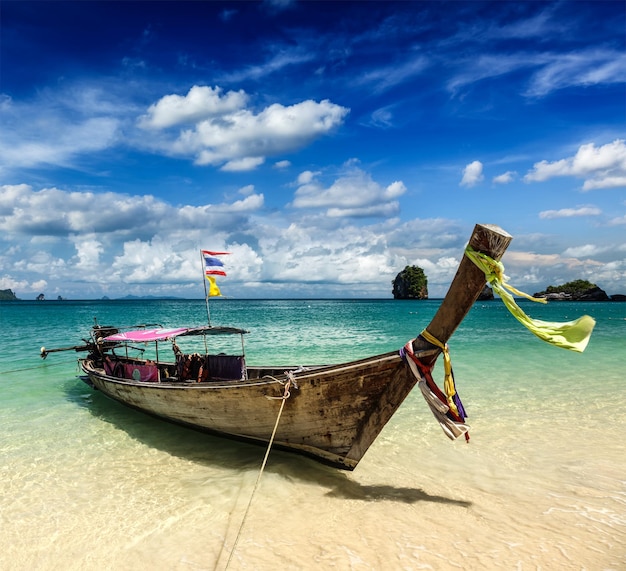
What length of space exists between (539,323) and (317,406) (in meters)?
3.69

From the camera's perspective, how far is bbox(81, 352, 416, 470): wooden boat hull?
6676 millimetres

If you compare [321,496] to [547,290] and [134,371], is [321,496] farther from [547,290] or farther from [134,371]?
[547,290]

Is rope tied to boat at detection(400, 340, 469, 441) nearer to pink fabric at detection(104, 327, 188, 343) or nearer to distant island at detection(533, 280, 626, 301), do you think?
pink fabric at detection(104, 327, 188, 343)

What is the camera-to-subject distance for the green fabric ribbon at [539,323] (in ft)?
16.3

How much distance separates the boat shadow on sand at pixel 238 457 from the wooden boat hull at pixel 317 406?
1.13 ft

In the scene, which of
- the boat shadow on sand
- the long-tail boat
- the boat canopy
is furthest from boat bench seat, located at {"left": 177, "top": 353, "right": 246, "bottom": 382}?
the long-tail boat

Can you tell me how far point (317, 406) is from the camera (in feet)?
23.5

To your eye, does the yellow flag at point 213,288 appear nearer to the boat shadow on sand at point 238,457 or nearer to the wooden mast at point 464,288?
the boat shadow on sand at point 238,457

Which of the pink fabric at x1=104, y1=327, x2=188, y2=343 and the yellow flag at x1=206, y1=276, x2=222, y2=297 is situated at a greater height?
the yellow flag at x1=206, y1=276, x2=222, y2=297

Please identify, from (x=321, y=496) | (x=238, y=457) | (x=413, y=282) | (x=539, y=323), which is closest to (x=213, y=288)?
(x=238, y=457)

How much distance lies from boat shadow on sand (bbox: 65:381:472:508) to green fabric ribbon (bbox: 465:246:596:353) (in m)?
3.10

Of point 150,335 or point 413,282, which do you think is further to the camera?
point 413,282

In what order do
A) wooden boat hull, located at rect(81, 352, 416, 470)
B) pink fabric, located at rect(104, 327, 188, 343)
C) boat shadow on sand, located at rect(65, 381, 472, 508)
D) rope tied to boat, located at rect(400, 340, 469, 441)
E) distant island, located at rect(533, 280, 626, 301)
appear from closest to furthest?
rope tied to boat, located at rect(400, 340, 469, 441) → wooden boat hull, located at rect(81, 352, 416, 470) → boat shadow on sand, located at rect(65, 381, 472, 508) → pink fabric, located at rect(104, 327, 188, 343) → distant island, located at rect(533, 280, 626, 301)

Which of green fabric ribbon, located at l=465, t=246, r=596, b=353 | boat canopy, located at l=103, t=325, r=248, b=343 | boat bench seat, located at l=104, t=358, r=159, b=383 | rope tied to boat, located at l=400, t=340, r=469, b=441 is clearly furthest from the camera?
boat bench seat, located at l=104, t=358, r=159, b=383
